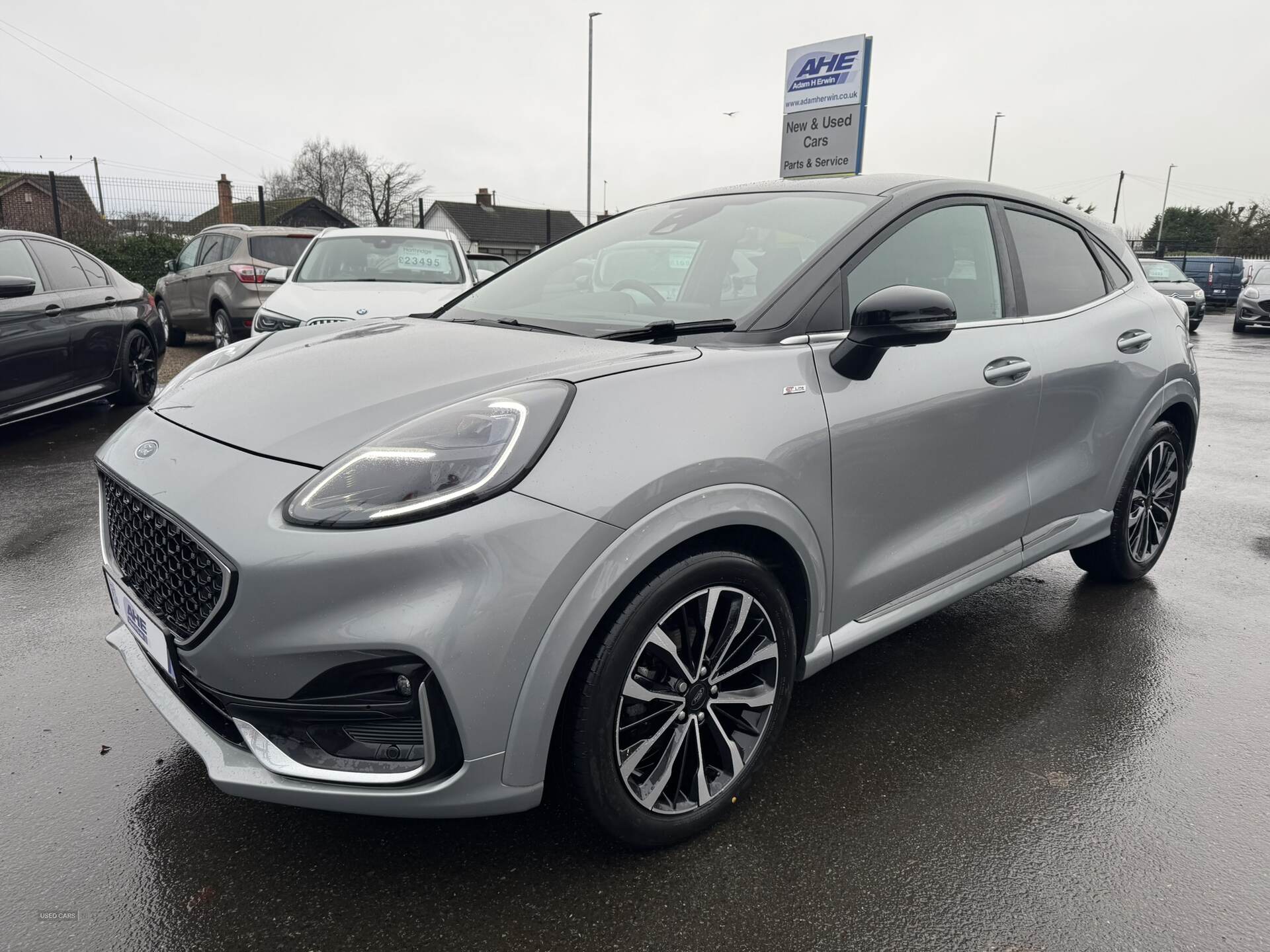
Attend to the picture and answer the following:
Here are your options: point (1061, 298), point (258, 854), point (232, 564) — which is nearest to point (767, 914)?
point (258, 854)

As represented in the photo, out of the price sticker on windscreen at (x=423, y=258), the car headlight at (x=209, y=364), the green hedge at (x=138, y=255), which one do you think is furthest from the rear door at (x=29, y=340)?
the green hedge at (x=138, y=255)

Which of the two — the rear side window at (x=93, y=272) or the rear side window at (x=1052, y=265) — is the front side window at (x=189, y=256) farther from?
the rear side window at (x=1052, y=265)

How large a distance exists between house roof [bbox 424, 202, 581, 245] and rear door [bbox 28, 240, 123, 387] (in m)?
48.5

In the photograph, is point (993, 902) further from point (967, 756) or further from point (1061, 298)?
point (1061, 298)

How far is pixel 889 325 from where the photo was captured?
2248 mm

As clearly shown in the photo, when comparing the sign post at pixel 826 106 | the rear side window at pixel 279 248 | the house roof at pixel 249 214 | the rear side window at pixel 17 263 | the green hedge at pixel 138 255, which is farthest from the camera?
the house roof at pixel 249 214

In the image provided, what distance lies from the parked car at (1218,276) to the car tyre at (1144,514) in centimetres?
2779

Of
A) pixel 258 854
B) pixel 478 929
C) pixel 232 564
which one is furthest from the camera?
pixel 258 854

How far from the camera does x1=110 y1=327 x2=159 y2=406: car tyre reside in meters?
7.22

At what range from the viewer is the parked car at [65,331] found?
236 inches

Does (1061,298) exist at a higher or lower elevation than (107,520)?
higher

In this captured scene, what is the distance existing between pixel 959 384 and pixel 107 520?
7.93 ft

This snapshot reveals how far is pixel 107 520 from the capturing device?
7.54 feet

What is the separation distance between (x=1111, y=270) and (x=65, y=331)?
675 cm
